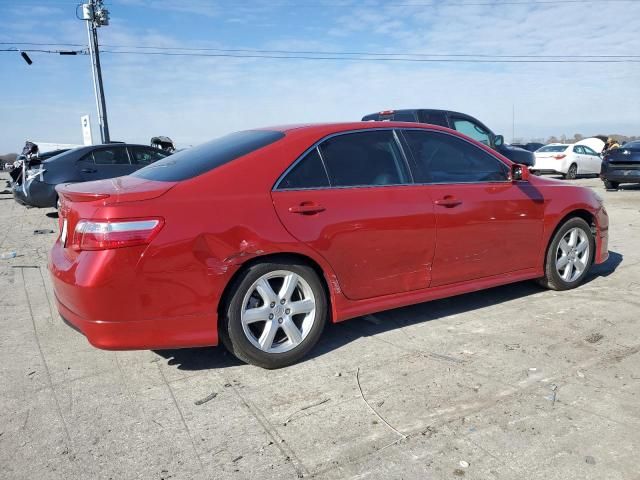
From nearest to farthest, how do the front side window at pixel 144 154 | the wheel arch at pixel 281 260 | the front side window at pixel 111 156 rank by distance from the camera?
the wheel arch at pixel 281 260 < the front side window at pixel 111 156 < the front side window at pixel 144 154

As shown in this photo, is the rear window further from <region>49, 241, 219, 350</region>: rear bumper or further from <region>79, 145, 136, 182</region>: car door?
<region>79, 145, 136, 182</region>: car door

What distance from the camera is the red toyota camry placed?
10.3 ft

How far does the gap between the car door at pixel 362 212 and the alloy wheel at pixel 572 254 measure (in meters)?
1.72

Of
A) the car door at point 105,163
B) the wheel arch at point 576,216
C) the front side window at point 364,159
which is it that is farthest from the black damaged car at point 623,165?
Answer: the front side window at point 364,159

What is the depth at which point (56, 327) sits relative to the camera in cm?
446

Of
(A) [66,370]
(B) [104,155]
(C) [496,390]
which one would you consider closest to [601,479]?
(C) [496,390]

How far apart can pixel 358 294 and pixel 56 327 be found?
2523mm

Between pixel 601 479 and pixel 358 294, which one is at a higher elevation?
pixel 358 294

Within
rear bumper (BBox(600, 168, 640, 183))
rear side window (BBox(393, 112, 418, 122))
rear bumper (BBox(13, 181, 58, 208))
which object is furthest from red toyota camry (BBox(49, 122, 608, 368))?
rear bumper (BBox(600, 168, 640, 183))

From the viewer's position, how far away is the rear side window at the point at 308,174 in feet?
11.9

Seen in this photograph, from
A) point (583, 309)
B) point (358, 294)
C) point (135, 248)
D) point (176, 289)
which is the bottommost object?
point (583, 309)

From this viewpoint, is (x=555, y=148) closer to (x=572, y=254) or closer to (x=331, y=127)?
(x=572, y=254)

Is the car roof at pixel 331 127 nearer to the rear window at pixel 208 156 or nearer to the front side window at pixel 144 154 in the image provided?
the rear window at pixel 208 156

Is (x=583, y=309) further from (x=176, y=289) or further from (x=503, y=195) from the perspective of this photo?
(x=176, y=289)
